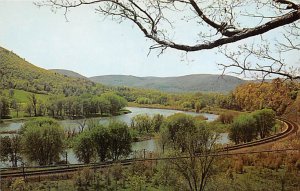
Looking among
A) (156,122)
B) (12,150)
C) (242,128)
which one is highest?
(242,128)

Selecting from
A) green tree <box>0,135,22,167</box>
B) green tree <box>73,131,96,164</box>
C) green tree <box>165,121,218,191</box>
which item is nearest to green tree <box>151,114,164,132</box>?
green tree <box>73,131,96,164</box>

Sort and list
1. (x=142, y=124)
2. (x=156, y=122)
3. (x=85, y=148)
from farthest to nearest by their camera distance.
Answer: (x=142, y=124), (x=156, y=122), (x=85, y=148)

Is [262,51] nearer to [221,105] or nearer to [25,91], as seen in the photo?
[221,105]

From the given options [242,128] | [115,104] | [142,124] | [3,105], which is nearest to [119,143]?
[3,105]

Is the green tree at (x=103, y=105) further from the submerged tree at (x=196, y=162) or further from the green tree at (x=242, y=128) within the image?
the submerged tree at (x=196, y=162)

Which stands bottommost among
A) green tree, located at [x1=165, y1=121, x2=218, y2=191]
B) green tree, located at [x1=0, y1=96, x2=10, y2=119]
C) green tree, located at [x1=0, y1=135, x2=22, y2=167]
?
green tree, located at [x1=0, y1=135, x2=22, y2=167]

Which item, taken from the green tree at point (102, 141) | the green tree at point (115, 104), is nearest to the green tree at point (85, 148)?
the green tree at point (102, 141)

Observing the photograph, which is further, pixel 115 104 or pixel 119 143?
pixel 115 104

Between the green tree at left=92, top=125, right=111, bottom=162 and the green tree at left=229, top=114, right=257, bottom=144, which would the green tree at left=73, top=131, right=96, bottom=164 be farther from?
the green tree at left=229, top=114, right=257, bottom=144

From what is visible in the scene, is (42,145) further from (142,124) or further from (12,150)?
(142,124)

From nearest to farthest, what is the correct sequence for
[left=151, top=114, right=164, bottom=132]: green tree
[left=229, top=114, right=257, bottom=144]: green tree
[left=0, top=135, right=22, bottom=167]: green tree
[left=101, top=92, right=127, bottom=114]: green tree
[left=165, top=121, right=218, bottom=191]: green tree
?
[left=165, top=121, right=218, bottom=191]: green tree, [left=0, top=135, right=22, bottom=167]: green tree, [left=229, top=114, right=257, bottom=144]: green tree, [left=151, top=114, right=164, bottom=132]: green tree, [left=101, top=92, right=127, bottom=114]: green tree
